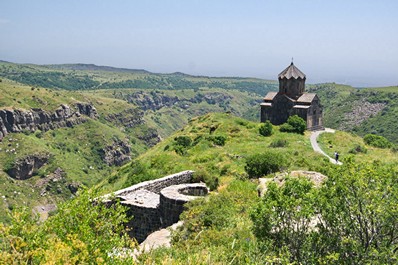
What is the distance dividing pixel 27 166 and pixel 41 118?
2967 centimetres

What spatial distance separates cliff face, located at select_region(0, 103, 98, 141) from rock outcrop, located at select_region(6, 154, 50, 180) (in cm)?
1383

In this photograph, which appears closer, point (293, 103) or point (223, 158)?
point (223, 158)

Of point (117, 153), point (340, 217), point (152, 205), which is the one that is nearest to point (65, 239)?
point (340, 217)

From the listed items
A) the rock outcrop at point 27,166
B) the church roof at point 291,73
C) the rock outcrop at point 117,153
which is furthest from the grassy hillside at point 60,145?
the church roof at point 291,73

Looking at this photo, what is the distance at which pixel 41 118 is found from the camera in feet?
451

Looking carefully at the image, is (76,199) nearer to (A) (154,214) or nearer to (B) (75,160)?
(A) (154,214)

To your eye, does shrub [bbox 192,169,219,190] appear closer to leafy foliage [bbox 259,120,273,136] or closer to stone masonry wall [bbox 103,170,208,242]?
stone masonry wall [bbox 103,170,208,242]

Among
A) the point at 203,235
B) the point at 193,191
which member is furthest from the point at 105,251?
the point at 193,191

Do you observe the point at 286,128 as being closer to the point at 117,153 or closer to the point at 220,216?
the point at 220,216

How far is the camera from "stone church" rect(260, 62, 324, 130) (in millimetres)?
46562

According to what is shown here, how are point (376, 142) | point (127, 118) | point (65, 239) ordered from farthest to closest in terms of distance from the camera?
point (127, 118), point (376, 142), point (65, 239)

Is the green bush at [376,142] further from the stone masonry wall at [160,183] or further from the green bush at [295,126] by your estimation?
the stone masonry wall at [160,183]

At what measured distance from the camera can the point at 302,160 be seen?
21.2m

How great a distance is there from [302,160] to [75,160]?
118277mm
